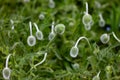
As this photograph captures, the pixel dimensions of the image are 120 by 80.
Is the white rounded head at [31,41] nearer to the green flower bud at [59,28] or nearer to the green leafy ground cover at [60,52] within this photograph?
the green leafy ground cover at [60,52]

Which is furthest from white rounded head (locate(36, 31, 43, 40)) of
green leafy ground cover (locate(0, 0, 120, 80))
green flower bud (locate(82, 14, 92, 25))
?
green flower bud (locate(82, 14, 92, 25))

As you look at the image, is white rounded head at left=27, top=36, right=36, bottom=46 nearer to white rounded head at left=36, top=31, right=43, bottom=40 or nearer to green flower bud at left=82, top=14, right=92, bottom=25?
white rounded head at left=36, top=31, right=43, bottom=40

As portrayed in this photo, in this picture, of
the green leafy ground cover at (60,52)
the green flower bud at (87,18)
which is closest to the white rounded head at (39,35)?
the green leafy ground cover at (60,52)

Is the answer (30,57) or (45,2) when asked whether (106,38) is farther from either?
(45,2)

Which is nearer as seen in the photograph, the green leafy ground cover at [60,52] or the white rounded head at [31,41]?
the green leafy ground cover at [60,52]

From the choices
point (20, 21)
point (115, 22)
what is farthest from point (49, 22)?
point (115, 22)

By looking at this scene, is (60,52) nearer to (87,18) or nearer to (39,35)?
(39,35)

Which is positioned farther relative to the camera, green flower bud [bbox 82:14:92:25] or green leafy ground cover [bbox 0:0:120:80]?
green flower bud [bbox 82:14:92:25]

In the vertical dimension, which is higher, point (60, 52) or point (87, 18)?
point (87, 18)

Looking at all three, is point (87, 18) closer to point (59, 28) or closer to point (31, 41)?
point (59, 28)

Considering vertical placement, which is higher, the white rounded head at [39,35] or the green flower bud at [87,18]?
the green flower bud at [87,18]

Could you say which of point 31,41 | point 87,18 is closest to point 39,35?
point 31,41

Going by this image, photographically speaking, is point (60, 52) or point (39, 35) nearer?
point (39, 35)
